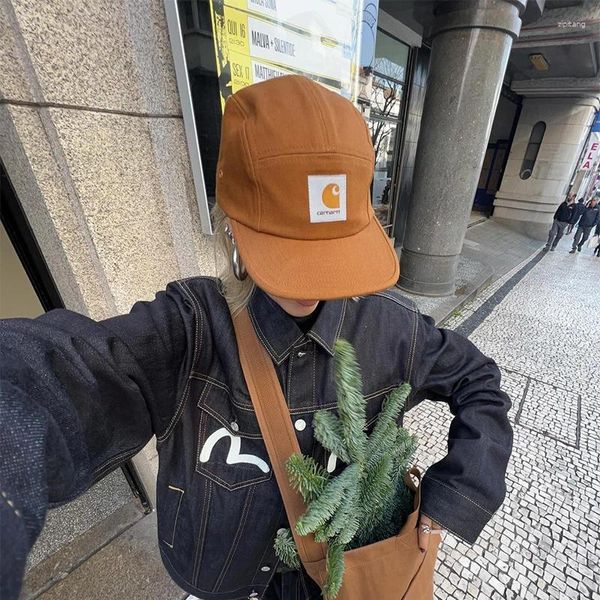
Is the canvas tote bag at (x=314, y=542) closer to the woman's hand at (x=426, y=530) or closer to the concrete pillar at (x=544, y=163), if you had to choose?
the woman's hand at (x=426, y=530)

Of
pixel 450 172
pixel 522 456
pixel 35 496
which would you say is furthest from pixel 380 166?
pixel 35 496

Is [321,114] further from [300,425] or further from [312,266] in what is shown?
[300,425]

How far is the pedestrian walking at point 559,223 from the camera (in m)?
9.71

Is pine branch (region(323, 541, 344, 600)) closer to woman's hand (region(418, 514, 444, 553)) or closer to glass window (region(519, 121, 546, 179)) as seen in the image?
woman's hand (region(418, 514, 444, 553))

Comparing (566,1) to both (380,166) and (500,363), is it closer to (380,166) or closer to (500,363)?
(380,166)

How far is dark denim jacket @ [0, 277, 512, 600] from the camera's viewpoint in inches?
26.6

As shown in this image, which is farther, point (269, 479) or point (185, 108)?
point (185, 108)

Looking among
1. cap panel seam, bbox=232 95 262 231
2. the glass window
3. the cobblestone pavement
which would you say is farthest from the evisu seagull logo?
the glass window

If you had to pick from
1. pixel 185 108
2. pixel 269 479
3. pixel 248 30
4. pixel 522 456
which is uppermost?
pixel 248 30

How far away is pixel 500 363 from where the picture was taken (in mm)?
3812

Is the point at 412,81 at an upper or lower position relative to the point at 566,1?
lower

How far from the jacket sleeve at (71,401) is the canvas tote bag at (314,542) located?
202 millimetres

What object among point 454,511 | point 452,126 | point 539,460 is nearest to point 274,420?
point 454,511

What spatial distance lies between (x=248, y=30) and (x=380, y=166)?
19.4 ft
